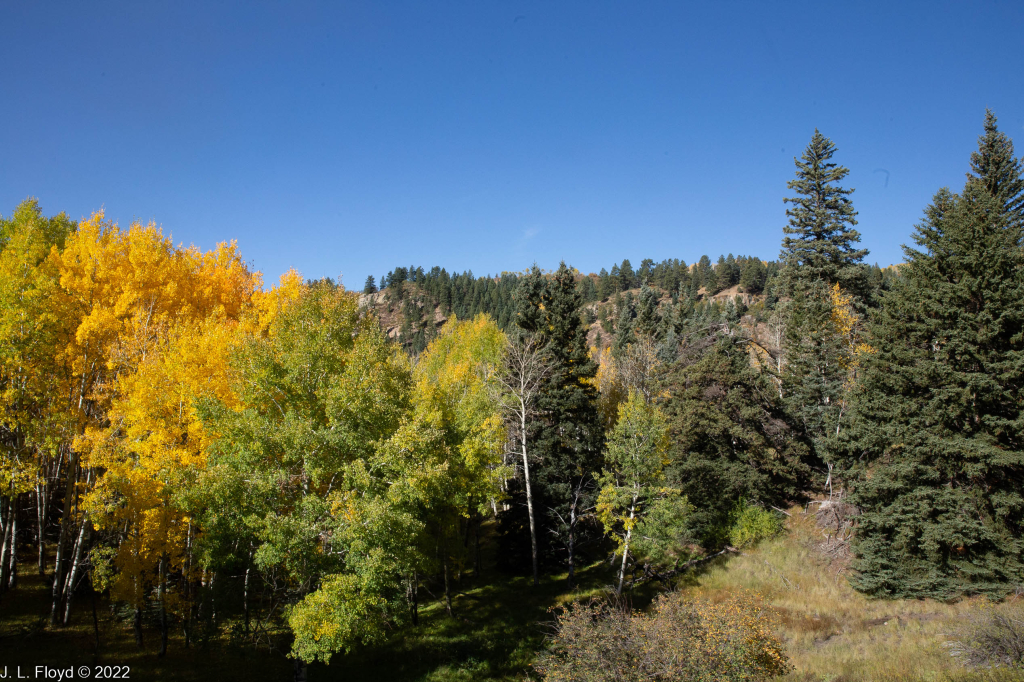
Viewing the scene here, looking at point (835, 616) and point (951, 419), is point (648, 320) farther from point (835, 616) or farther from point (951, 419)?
point (835, 616)

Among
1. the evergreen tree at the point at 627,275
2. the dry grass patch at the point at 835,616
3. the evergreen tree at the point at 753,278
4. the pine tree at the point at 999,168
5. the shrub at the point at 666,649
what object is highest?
the evergreen tree at the point at 627,275

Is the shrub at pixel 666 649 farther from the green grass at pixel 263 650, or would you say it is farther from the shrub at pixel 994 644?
the shrub at pixel 994 644

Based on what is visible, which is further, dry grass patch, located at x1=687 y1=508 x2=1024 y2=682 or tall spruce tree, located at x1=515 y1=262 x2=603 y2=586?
tall spruce tree, located at x1=515 y1=262 x2=603 y2=586

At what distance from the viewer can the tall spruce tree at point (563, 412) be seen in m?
26.2

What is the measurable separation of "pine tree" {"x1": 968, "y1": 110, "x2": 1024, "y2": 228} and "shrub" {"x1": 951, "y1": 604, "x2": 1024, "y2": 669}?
2249 cm

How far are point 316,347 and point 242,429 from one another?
2.83 m

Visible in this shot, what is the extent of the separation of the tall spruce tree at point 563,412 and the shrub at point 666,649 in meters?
13.4

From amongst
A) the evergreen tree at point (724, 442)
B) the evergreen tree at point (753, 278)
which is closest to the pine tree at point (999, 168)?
the evergreen tree at point (724, 442)

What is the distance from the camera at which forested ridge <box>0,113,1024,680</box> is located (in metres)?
12.3

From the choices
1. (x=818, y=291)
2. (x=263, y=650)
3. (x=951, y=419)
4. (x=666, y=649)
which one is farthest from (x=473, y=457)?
(x=818, y=291)

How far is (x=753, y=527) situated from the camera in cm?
2686

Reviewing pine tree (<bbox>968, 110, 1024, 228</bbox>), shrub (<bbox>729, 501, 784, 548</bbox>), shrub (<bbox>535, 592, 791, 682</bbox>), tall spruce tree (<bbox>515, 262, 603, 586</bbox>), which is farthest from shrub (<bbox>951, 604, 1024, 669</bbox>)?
pine tree (<bbox>968, 110, 1024, 228</bbox>)

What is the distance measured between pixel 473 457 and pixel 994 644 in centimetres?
1648

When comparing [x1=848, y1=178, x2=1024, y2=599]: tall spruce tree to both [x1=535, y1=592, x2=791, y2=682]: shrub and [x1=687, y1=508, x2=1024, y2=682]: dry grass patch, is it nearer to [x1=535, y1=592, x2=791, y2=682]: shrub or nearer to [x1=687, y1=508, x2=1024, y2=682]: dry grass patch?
[x1=687, y1=508, x2=1024, y2=682]: dry grass patch
